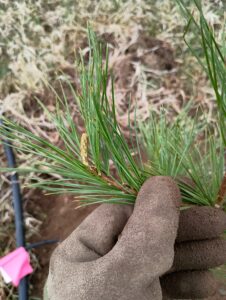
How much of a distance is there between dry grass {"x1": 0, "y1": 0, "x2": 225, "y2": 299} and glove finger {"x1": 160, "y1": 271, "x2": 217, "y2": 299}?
29.6 inches

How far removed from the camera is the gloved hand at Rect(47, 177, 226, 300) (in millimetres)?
478

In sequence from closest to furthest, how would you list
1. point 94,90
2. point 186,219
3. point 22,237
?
point 94,90 → point 186,219 → point 22,237

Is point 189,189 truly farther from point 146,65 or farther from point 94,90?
point 146,65

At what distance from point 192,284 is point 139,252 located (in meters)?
0.21

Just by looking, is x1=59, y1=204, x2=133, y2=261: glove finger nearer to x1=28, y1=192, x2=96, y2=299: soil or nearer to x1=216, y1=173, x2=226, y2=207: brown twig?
x1=216, y1=173, x2=226, y2=207: brown twig

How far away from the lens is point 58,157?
528 mm

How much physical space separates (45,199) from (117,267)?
0.83 m

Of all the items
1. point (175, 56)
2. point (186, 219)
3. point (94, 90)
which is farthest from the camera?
point (175, 56)

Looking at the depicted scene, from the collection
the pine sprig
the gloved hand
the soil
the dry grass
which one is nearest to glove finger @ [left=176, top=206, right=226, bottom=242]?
the gloved hand

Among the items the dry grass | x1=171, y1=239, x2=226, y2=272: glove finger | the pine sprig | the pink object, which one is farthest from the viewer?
the dry grass

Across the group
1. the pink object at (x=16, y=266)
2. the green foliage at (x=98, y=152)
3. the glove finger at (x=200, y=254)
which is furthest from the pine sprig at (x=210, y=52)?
the pink object at (x=16, y=266)

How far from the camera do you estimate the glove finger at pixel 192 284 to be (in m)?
0.62

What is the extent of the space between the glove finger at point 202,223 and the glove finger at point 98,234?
91 millimetres

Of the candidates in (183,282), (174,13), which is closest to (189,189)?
(183,282)
